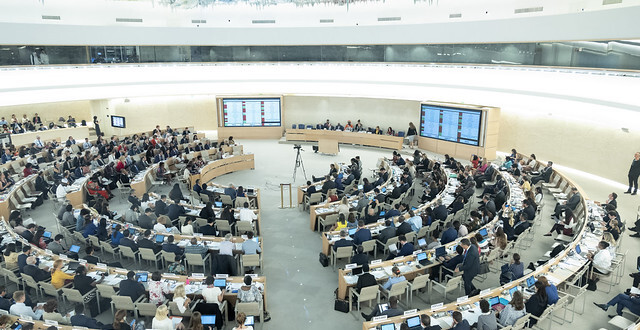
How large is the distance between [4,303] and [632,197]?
59.7 ft

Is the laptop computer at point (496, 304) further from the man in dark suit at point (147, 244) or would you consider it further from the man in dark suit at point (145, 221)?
the man in dark suit at point (145, 221)

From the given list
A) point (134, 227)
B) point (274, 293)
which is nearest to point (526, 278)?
point (274, 293)

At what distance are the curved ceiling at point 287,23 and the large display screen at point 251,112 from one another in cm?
370

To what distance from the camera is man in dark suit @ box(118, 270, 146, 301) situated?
837cm

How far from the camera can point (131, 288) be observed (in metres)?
8.39

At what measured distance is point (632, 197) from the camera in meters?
15.6

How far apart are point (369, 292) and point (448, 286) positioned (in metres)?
1.63

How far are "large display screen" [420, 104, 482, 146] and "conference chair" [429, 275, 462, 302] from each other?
499 inches

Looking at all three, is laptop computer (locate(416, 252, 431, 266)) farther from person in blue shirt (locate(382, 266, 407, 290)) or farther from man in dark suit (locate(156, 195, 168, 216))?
man in dark suit (locate(156, 195, 168, 216))

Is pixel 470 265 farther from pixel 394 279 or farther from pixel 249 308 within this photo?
pixel 249 308

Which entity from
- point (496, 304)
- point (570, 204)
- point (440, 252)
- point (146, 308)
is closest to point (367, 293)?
point (440, 252)

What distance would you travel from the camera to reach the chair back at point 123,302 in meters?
8.24

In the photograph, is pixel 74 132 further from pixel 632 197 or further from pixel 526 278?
pixel 632 197

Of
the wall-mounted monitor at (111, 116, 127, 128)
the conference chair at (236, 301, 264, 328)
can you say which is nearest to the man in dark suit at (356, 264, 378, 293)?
the conference chair at (236, 301, 264, 328)
